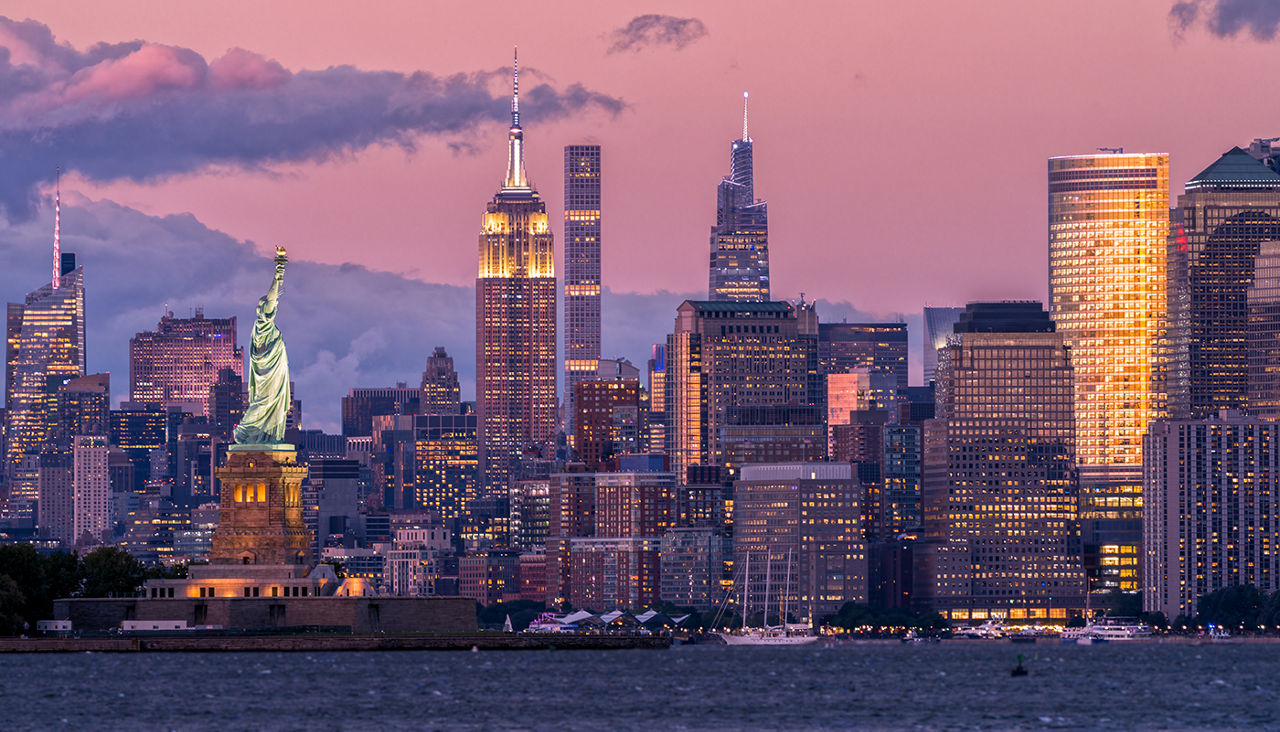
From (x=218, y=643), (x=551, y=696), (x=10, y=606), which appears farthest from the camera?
(x=10, y=606)

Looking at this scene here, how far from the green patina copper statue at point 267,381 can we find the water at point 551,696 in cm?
1927

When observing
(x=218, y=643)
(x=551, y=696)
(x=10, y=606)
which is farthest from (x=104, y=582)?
(x=551, y=696)

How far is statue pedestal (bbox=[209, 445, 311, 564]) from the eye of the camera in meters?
188

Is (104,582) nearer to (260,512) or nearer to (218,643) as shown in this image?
(260,512)

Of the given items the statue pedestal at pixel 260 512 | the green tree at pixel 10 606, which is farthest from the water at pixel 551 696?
the statue pedestal at pixel 260 512

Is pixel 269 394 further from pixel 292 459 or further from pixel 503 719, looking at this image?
pixel 503 719

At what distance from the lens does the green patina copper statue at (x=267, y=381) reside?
19362 centimetres

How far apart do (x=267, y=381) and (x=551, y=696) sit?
5595 cm

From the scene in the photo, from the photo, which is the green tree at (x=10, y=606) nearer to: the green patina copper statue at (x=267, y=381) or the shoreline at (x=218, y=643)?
the shoreline at (x=218, y=643)

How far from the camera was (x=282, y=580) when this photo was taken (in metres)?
185

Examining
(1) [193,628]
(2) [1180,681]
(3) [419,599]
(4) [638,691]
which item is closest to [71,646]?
(1) [193,628]

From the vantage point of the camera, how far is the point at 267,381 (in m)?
196

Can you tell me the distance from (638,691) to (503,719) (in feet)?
80.2

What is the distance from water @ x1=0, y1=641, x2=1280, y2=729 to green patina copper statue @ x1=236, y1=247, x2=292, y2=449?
63.2 ft
